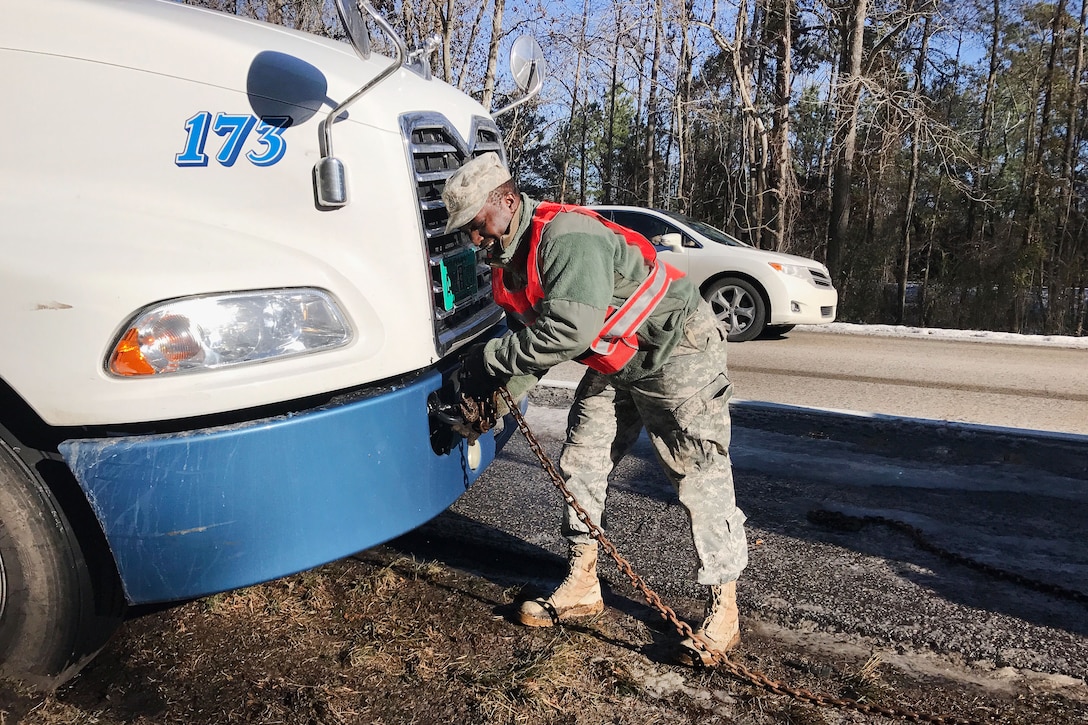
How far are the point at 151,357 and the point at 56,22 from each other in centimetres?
104

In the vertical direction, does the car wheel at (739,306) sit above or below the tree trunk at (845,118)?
below

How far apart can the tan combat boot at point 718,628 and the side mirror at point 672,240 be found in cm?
791

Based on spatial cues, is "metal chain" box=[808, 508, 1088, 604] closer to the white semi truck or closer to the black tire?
the white semi truck

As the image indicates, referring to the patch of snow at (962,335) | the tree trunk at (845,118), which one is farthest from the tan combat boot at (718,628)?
the tree trunk at (845,118)

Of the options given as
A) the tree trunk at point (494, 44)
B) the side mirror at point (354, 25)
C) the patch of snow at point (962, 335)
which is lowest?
the patch of snow at point (962, 335)

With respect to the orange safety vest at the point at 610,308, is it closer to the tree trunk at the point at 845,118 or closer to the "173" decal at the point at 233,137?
the "173" decal at the point at 233,137

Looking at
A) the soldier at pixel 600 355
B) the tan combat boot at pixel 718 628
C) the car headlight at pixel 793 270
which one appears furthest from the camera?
the car headlight at pixel 793 270

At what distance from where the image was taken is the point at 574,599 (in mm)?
3045

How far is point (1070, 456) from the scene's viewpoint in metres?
4.88

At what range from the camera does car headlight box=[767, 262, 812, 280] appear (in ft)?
33.3

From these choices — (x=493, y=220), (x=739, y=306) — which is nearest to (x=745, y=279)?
(x=739, y=306)

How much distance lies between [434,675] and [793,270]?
341 inches

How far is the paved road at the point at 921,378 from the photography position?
21.8 ft

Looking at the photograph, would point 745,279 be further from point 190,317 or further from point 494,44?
point 190,317
